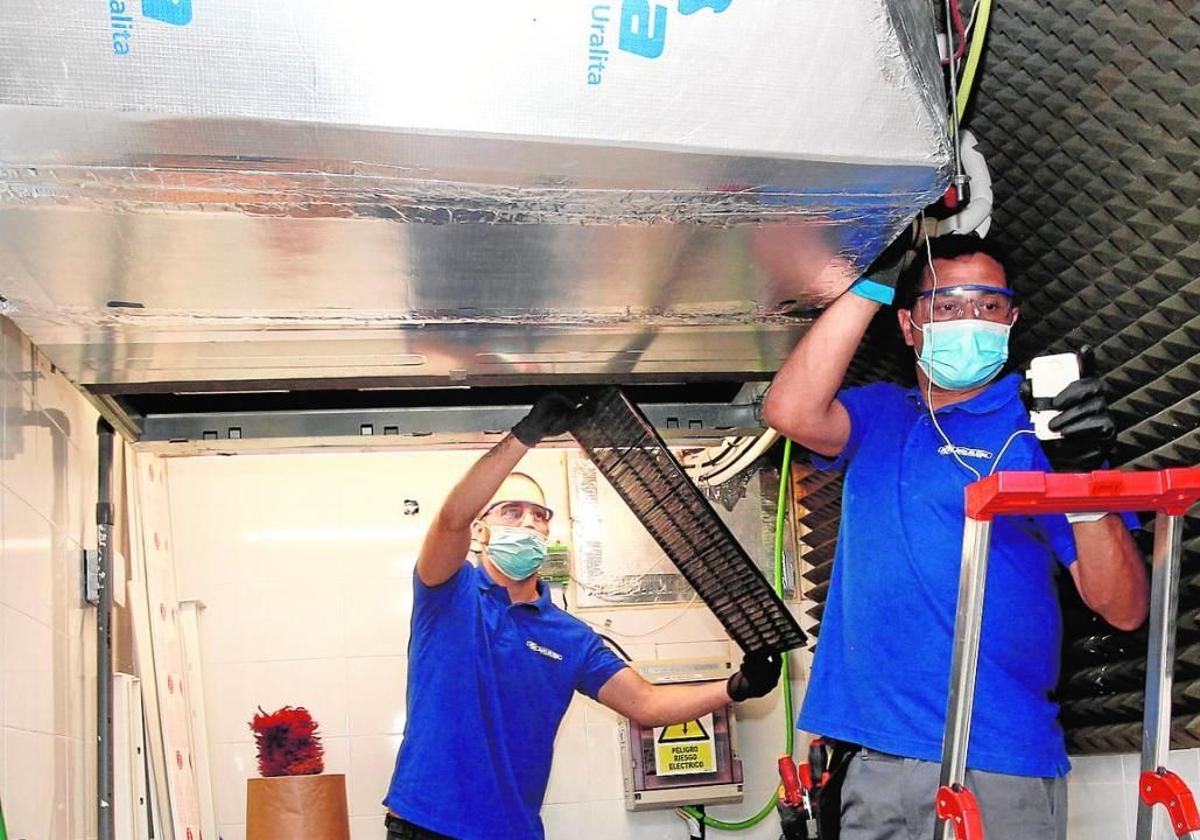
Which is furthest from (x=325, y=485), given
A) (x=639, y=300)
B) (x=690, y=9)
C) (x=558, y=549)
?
(x=690, y=9)

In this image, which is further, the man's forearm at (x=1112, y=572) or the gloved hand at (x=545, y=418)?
the gloved hand at (x=545, y=418)

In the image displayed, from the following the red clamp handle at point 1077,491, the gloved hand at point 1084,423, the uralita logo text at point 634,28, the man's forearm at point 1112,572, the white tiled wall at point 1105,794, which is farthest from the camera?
the white tiled wall at point 1105,794

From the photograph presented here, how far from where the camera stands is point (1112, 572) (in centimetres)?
224

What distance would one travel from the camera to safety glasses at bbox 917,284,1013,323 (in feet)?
7.84

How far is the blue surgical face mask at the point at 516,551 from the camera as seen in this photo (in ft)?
12.2

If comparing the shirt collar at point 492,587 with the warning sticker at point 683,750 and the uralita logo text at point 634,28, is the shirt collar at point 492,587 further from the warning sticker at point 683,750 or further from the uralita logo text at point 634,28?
the uralita logo text at point 634,28

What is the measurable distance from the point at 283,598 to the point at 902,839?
2.83 meters

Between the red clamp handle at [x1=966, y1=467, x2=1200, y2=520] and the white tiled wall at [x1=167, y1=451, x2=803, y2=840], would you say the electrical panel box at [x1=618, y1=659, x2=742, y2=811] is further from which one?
the red clamp handle at [x1=966, y1=467, x2=1200, y2=520]

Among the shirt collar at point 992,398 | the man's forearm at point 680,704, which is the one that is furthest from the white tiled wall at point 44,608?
the shirt collar at point 992,398

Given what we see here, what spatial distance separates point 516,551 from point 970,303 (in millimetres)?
1797

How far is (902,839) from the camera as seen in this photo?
2.27 meters

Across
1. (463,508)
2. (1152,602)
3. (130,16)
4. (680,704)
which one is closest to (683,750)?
(680,704)

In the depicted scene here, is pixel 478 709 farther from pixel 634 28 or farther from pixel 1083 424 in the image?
pixel 634 28

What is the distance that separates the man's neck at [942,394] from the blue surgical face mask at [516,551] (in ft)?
5.12
